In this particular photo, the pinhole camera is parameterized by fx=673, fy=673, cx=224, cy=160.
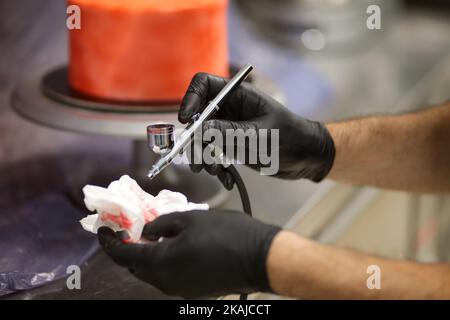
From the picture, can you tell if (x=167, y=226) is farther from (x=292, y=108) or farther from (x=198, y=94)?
(x=292, y=108)

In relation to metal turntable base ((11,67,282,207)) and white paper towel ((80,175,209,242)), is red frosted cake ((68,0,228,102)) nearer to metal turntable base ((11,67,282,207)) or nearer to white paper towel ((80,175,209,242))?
metal turntable base ((11,67,282,207))

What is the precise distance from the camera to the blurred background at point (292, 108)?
3.07 feet

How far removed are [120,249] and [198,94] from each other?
21 cm

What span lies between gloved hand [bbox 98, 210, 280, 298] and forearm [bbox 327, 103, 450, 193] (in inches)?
13.8

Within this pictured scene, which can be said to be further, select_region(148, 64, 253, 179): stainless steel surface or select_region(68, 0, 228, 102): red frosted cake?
select_region(68, 0, 228, 102): red frosted cake

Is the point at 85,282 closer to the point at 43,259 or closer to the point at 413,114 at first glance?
the point at 43,259

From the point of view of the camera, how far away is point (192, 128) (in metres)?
0.73

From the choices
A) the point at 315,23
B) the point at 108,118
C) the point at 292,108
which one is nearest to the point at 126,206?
the point at 108,118

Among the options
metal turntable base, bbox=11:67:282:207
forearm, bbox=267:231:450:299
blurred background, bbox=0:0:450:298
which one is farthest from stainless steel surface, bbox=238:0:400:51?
forearm, bbox=267:231:450:299

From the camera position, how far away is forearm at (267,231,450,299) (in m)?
0.69

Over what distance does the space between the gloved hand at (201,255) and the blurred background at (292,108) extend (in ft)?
0.33

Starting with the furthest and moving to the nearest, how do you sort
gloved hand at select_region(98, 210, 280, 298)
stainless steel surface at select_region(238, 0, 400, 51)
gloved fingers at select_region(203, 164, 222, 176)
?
stainless steel surface at select_region(238, 0, 400, 51)
gloved fingers at select_region(203, 164, 222, 176)
gloved hand at select_region(98, 210, 280, 298)

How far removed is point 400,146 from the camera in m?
1.02
